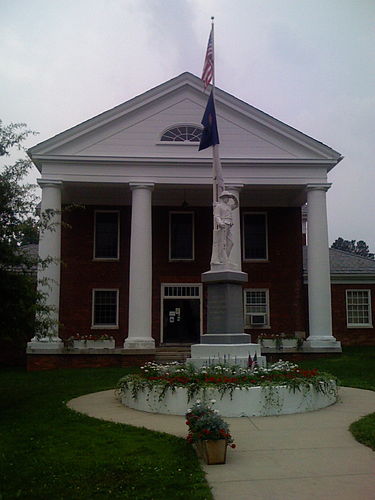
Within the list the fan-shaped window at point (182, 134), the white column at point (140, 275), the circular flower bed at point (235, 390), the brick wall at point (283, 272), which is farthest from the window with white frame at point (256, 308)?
the circular flower bed at point (235, 390)

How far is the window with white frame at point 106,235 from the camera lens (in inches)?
1109

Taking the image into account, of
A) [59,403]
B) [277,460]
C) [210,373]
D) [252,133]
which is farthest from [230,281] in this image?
[252,133]

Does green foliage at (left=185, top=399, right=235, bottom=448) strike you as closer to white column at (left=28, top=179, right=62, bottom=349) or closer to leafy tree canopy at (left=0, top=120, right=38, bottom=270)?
leafy tree canopy at (left=0, top=120, right=38, bottom=270)

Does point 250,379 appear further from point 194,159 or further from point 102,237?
point 102,237

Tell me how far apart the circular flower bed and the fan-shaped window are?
1507 cm

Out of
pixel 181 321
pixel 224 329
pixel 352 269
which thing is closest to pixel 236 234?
pixel 181 321

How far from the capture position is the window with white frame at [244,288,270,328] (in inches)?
A: 1089

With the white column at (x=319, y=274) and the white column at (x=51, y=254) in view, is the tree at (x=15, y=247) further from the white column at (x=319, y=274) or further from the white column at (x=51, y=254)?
the white column at (x=319, y=274)

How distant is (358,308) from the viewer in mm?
30047

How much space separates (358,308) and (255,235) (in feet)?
23.3

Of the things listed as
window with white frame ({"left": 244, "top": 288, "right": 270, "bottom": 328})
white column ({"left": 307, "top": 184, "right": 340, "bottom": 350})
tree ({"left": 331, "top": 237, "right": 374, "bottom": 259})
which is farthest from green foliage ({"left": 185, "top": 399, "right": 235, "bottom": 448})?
tree ({"left": 331, "top": 237, "right": 374, "bottom": 259})

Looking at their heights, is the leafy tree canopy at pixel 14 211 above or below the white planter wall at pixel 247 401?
above

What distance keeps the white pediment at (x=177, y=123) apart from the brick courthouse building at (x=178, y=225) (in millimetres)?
46

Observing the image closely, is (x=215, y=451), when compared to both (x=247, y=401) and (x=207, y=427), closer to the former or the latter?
(x=207, y=427)
